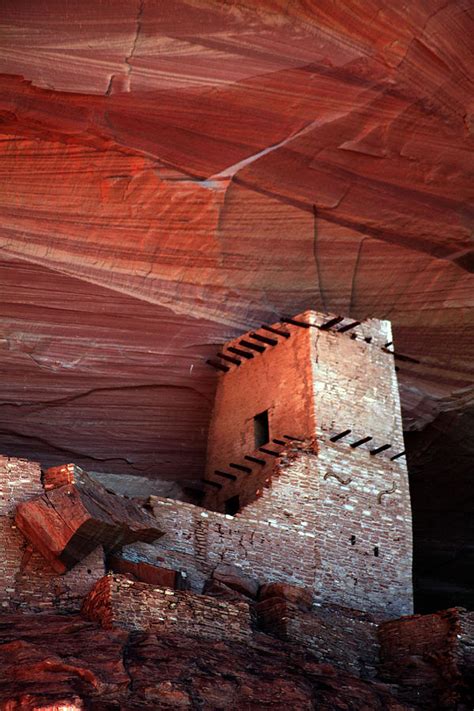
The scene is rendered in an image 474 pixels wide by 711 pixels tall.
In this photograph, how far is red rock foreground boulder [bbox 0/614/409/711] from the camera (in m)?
9.01

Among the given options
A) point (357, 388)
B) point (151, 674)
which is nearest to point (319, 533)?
point (357, 388)

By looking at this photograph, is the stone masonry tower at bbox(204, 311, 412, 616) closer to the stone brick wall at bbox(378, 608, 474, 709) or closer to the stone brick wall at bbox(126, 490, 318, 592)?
the stone brick wall at bbox(126, 490, 318, 592)

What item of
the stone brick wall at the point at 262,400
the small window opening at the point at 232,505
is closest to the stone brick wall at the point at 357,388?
the stone brick wall at the point at 262,400

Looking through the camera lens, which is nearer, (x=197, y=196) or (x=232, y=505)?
(x=197, y=196)

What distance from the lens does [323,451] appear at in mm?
13914

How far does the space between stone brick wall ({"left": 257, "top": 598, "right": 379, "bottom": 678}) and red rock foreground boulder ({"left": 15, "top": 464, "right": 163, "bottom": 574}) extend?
1631mm

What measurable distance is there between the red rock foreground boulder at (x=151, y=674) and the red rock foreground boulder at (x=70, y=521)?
2.40 ft

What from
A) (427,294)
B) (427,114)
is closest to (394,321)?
(427,294)

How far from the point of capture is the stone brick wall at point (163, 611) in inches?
405

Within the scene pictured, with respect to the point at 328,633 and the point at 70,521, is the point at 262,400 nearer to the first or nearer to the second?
the point at 328,633

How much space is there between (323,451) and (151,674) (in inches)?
197

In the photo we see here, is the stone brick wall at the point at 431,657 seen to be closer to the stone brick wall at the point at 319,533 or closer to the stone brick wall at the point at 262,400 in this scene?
the stone brick wall at the point at 319,533

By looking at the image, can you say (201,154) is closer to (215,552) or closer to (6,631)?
(215,552)

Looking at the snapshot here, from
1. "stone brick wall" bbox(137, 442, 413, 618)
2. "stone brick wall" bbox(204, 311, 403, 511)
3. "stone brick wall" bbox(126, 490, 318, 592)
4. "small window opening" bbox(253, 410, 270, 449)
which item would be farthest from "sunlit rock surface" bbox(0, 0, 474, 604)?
"stone brick wall" bbox(126, 490, 318, 592)
